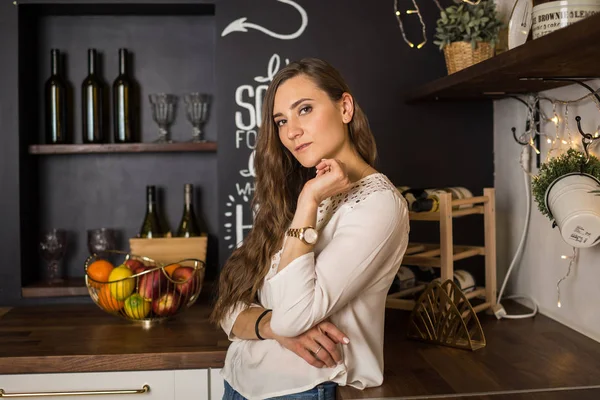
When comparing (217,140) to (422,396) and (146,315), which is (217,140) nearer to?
(146,315)

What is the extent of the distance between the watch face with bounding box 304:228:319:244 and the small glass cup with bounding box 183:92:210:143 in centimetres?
114

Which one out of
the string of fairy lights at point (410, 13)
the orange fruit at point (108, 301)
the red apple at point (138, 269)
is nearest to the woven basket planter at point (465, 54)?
the string of fairy lights at point (410, 13)

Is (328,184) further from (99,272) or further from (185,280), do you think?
(99,272)

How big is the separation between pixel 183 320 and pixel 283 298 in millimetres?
818

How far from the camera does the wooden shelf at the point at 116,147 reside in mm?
2287

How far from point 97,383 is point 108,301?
31 cm

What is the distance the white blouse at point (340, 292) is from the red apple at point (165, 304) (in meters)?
Result: 0.49

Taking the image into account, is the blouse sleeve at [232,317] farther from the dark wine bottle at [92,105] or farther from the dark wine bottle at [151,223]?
the dark wine bottle at [92,105]

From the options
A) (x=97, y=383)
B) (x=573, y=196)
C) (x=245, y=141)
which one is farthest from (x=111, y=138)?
(x=573, y=196)

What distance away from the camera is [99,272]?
6.66ft

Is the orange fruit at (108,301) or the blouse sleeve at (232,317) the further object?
the orange fruit at (108,301)

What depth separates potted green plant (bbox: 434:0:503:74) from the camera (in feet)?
6.40

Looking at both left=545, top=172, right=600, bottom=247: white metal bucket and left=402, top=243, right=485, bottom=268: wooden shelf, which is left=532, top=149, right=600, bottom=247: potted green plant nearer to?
left=545, top=172, right=600, bottom=247: white metal bucket

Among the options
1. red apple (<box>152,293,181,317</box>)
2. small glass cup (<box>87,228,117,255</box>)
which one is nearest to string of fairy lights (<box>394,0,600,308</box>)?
red apple (<box>152,293,181,317</box>)
